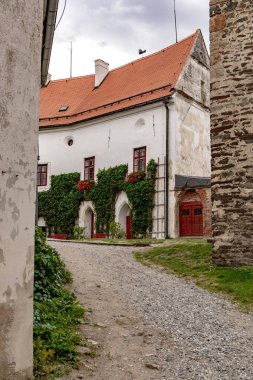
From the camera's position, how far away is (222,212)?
34.6 feet

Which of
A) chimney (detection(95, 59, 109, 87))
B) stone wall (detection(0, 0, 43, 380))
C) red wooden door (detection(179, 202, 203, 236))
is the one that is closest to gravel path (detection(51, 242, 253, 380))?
Result: stone wall (detection(0, 0, 43, 380))

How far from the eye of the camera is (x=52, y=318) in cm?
565

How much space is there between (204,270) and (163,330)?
458 cm

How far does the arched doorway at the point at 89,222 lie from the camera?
90.5 ft

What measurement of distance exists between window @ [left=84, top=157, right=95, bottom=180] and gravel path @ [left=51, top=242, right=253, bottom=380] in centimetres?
1787

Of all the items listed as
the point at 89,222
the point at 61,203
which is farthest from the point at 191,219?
the point at 61,203

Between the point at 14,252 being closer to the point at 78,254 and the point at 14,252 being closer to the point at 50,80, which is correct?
the point at 78,254

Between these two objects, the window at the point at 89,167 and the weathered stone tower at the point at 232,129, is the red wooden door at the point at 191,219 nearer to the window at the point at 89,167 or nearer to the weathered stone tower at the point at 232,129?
the window at the point at 89,167

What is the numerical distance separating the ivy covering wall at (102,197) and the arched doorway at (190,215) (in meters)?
1.73

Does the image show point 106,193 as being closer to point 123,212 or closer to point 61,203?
point 123,212

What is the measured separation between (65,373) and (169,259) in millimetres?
8120

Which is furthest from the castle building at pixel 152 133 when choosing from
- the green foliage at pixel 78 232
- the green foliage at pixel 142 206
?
the green foliage at pixel 78 232

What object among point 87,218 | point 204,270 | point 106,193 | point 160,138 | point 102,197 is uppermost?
point 160,138

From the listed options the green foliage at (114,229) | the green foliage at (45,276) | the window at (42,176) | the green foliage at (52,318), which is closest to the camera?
the green foliage at (52,318)
